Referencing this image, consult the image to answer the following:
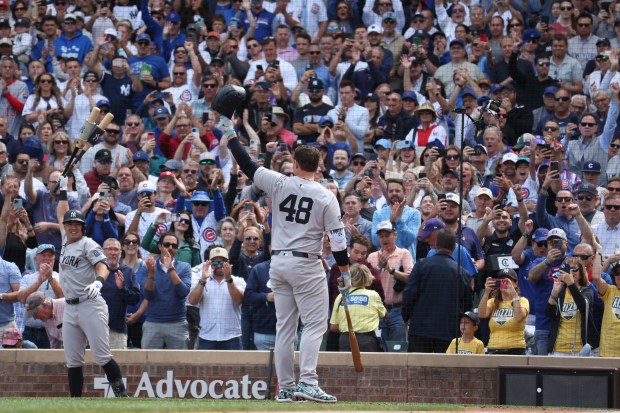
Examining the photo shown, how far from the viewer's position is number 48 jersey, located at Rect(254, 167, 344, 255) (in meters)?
8.77

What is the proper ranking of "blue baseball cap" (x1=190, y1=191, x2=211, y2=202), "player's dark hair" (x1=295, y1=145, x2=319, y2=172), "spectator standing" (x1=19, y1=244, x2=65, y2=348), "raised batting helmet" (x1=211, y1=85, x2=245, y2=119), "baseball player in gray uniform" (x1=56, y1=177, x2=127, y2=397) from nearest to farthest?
1. "player's dark hair" (x1=295, y1=145, x2=319, y2=172)
2. "raised batting helmet" (x1=211, y1=85, x2=245, y2=119)
3. "baseball player in gray uniform" (x1=56, y1=177, x2=127, y2=397)
4. "spectator standing" (x1=19, y1=244, x2=65, y2=348)
5. "blue baseball cap" (x1=190, y1=191, x2=211, y2=202)

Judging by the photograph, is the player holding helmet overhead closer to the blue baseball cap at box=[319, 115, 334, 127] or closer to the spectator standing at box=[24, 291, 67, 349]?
the spectator standing at box=[24, 291, 67, 349]

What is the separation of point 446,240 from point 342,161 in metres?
3.55

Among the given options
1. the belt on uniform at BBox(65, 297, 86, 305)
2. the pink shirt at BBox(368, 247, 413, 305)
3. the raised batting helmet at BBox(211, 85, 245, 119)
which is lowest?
the belt on uniform at BBox(65, 297, 86, 305)

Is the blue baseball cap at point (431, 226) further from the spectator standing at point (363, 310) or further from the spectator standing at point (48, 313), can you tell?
the spectator standing at point (48, 313)

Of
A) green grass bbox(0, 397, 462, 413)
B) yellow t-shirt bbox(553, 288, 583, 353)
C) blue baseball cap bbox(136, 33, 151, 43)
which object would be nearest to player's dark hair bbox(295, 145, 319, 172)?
green grass bbox(0, 397, 462, 413)

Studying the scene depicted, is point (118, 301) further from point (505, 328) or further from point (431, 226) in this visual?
point (505, 328)

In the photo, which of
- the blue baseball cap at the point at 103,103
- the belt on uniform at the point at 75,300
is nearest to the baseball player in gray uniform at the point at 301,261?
the belt on uniform at the point at 75,300

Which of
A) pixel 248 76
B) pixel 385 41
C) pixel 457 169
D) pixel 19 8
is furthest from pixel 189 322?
pixel 19 8

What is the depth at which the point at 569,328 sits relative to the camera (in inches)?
456

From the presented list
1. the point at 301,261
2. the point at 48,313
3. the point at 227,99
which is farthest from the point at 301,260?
the point at 48,313

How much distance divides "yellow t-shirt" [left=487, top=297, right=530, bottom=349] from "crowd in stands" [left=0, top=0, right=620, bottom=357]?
15mm

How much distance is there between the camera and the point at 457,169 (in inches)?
575

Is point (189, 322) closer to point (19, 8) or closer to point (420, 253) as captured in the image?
point (420, 253)
